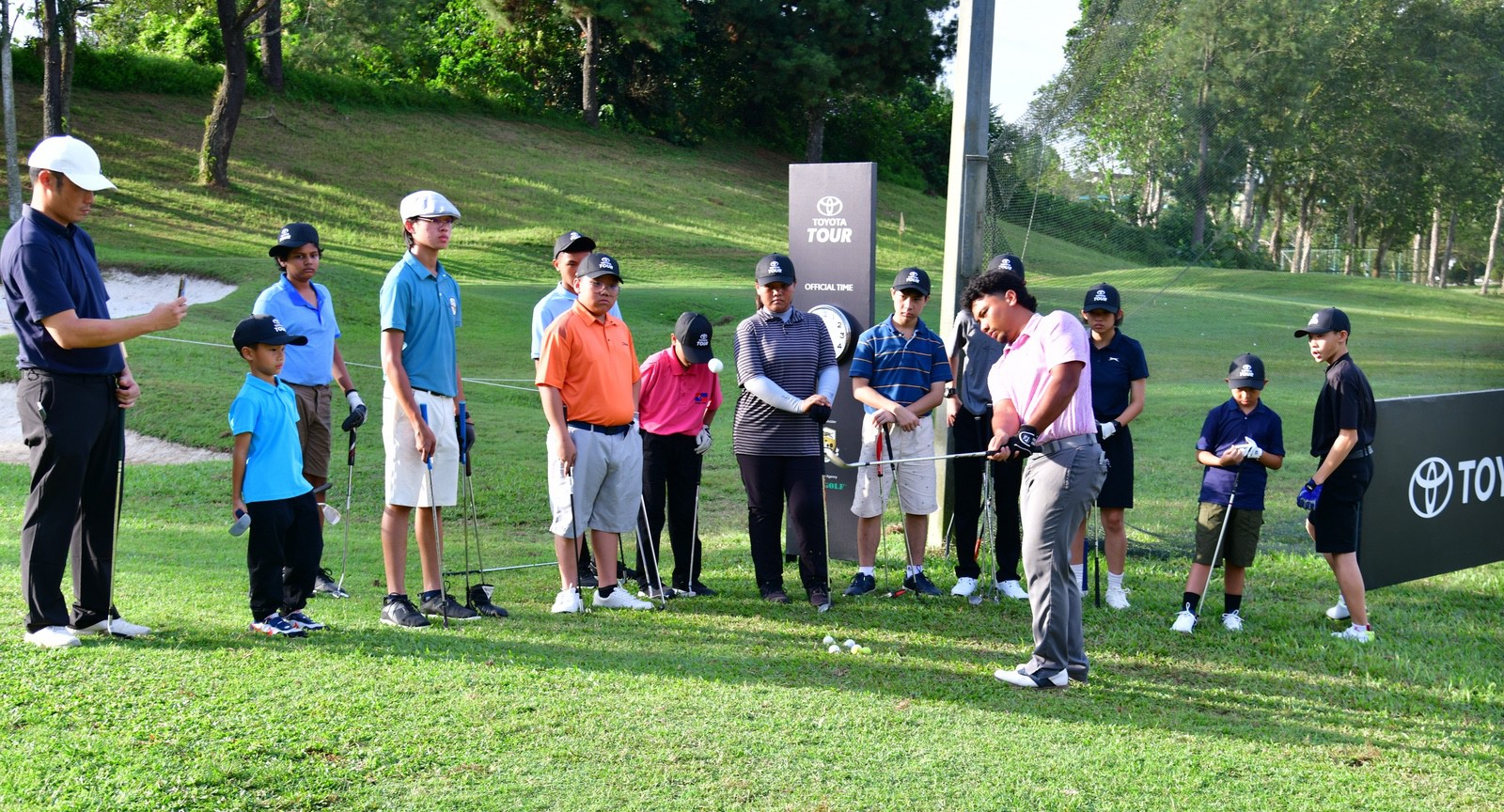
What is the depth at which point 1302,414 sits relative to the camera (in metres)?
16.2

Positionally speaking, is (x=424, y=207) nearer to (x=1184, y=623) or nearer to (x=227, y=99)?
(x=1184, y=623)

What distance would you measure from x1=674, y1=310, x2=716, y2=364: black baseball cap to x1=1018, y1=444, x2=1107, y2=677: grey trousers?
243cm

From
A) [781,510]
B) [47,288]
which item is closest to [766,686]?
[781,510]

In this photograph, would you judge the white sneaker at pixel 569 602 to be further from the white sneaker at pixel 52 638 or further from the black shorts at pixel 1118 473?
the black shorts at pixel 1118 473

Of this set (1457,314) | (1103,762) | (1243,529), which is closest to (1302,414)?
(1457,314)

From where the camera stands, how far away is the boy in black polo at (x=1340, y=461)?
6.67m

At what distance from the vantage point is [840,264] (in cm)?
827

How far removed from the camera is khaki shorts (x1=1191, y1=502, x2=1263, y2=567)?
22.5 ft

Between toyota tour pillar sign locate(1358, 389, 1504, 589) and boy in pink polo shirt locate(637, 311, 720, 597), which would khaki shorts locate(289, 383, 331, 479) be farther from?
toyota tour pillar sign locate(1358, 389, 1504, 589)

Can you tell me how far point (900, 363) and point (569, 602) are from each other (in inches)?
95.0

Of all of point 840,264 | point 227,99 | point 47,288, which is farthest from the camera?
point 227,99

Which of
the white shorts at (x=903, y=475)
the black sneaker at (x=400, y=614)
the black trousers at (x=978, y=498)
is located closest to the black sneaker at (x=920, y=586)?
the black trousers at (x=978, y=498)

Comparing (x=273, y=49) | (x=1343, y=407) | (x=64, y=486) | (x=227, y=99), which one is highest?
(x=273, y=49)

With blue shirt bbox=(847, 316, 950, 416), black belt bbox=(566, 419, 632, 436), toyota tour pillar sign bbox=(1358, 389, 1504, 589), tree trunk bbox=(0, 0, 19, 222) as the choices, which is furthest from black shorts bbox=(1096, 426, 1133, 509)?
tree trunk bbox=(0, 0, 19, 222)
